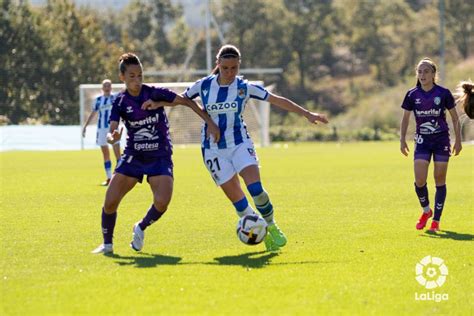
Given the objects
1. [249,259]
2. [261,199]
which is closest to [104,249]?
[249,259]

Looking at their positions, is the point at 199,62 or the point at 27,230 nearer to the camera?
the point at 27,230

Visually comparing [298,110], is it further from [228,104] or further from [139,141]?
[139,141]

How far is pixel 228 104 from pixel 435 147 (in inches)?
135

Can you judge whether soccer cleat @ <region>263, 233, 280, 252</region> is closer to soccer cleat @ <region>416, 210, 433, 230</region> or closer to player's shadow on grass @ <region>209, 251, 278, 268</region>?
player's shadow on grass @ <region>209, 251, 278, 268</region>

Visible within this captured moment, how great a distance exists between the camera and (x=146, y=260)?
9.75 m

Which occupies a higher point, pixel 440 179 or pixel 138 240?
pixel 440 179

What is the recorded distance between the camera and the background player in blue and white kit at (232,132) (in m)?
10.4

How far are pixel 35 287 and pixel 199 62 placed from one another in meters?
66.8

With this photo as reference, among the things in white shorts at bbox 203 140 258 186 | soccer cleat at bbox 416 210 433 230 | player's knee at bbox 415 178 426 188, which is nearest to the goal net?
player's knee at bbox 415 178 426 188

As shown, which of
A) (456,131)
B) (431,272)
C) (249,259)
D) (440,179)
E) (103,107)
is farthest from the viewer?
(103,107)

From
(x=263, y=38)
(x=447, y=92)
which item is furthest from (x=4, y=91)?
(x=447, y=92)

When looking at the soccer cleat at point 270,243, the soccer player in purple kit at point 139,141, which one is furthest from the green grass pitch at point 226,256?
the soccer player in purple kit at point 139,141

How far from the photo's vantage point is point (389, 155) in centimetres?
3409

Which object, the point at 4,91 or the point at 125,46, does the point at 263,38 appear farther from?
the point at 4,91
